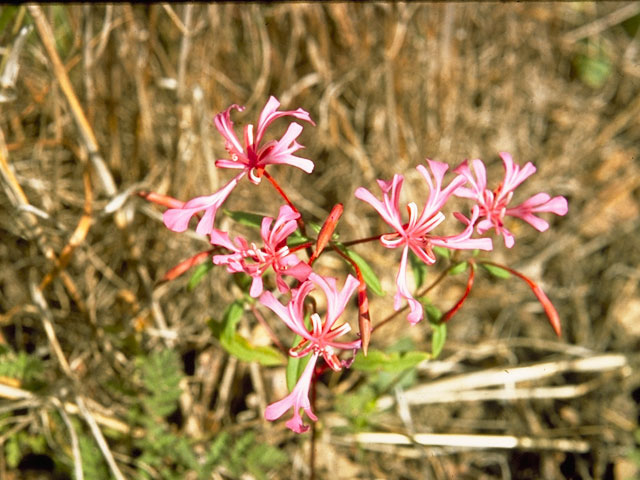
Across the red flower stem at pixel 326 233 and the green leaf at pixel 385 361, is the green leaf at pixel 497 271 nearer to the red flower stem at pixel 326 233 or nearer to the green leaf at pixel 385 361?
the green leaf at pixel 385 361

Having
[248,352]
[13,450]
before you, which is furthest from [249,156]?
[13,450]

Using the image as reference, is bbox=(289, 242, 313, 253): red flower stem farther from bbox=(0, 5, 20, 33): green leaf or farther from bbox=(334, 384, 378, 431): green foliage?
bbox=(0, 5, 20, 33): green leaf

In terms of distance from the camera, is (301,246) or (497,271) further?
(497,271)

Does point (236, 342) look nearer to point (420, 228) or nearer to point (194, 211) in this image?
point (194, 211)

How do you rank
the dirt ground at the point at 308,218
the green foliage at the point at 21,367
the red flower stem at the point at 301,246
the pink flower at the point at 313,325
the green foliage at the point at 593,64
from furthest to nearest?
the green foliage at the point at 593,64 → the dirt ground at the point at 308,218 → the green foliage at the point at 21,367 → the red flower stem at the point at 301,246 → the pink flower at the point at 313,325

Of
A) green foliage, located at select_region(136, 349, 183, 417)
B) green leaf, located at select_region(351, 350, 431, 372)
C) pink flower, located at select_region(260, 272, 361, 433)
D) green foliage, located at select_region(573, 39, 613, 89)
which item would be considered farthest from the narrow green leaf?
green foliage, located at select_region(573, 39, 613, 89)

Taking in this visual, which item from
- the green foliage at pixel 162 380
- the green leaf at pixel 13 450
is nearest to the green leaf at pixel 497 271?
the green foliage at pixel 162 380

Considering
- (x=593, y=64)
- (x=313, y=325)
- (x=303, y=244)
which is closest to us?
(x=313, y=325)
